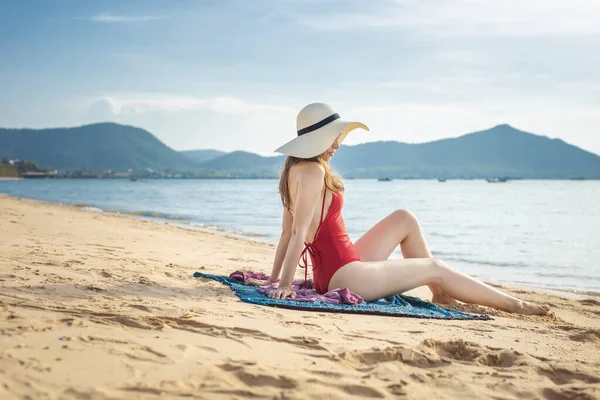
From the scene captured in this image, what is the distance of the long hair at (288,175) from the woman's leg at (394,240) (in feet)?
2.06

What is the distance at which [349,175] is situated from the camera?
172 m

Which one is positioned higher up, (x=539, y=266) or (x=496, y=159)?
(x=496, y=159)

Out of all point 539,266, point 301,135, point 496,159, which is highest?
point 496,159

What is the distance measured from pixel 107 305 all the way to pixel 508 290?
5.71 m

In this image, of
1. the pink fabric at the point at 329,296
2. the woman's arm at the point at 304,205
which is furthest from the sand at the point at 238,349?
the woman's arm at the point at 304,205

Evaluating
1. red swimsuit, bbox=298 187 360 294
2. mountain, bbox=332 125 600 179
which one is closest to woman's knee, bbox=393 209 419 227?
red swimsuit, bbox=298 187 360 294

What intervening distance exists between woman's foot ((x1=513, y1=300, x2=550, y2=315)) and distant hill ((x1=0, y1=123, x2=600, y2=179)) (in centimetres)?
14412

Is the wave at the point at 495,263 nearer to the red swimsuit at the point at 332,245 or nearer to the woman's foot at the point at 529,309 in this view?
the woman's foot at the point at 529,309

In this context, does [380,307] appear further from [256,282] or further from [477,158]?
[477,158]

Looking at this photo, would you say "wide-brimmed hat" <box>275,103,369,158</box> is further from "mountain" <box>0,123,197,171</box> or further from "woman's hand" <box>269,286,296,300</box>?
"mountain" <box>0,123,197,171</box>

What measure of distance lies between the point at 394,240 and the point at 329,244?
757mm

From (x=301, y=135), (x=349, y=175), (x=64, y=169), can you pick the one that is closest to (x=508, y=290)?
(x=301, y=135)

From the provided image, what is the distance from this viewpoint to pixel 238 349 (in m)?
3.14

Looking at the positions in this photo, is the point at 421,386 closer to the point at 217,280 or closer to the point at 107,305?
the point at 107,305
